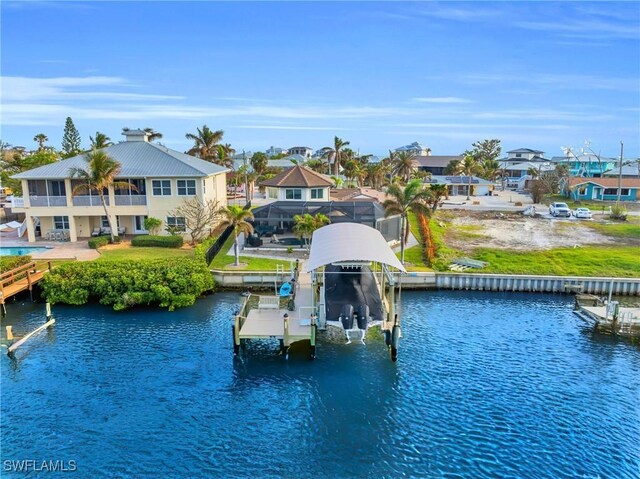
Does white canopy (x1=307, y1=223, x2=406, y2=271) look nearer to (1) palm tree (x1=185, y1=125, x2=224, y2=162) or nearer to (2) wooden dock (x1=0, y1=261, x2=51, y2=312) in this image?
(2) wooden dock (x1=0, y1=261, x2=51, y2=312)

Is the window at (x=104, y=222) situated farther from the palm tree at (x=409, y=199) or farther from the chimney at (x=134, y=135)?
the palm tree at (x=409, y=199)

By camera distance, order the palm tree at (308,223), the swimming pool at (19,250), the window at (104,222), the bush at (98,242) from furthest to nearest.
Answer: the window at (104,222), the bush at (98,242), the swimming pool at (19,250), the palm tree at (308,223)

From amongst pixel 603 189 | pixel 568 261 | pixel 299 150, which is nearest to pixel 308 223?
pixel 568 261

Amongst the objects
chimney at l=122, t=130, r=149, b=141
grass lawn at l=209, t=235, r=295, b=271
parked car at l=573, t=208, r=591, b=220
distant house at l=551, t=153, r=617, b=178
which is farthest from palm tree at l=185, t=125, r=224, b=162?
distant house at l=551, t=153, r=617, b=178

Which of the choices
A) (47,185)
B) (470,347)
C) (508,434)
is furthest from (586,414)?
(47,185)

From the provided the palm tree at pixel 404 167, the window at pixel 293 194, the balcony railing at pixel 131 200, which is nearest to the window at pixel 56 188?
the balcony railing at pixel 131 200

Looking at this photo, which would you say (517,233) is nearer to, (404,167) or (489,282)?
(489,282)
